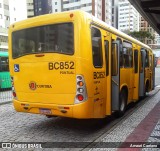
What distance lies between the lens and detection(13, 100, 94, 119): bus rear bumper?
6.25 m

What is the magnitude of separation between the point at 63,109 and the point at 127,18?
12196cm

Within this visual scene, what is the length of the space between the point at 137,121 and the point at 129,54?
8.51ft

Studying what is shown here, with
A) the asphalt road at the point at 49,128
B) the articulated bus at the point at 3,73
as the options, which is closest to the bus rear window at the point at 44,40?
the asphalt road at the point at 49,128

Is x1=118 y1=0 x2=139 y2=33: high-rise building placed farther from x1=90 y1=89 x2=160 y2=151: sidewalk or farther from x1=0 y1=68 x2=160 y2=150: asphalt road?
x1=0 y1=68 x2=160 y2=150: asphalt road

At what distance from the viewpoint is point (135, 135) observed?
6602 millimetres

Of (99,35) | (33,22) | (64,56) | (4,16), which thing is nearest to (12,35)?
(33,22)

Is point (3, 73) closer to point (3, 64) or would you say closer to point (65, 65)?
point (3, 64)

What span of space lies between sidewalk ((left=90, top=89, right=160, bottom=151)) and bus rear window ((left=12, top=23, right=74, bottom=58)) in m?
2.22

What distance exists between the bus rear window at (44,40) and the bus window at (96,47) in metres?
0.65

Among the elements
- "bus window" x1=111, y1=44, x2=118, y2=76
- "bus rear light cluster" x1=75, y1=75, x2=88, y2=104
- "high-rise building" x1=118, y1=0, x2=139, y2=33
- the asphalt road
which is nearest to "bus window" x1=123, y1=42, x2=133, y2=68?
"bus window" x1=111, y1=44, x2=118, y2=76

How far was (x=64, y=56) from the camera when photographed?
6355 mm

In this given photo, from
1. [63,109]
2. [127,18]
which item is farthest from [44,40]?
[127,18]

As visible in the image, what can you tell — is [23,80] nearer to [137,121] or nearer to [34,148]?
[34,148]

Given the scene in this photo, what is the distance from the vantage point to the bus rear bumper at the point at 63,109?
246 inches
